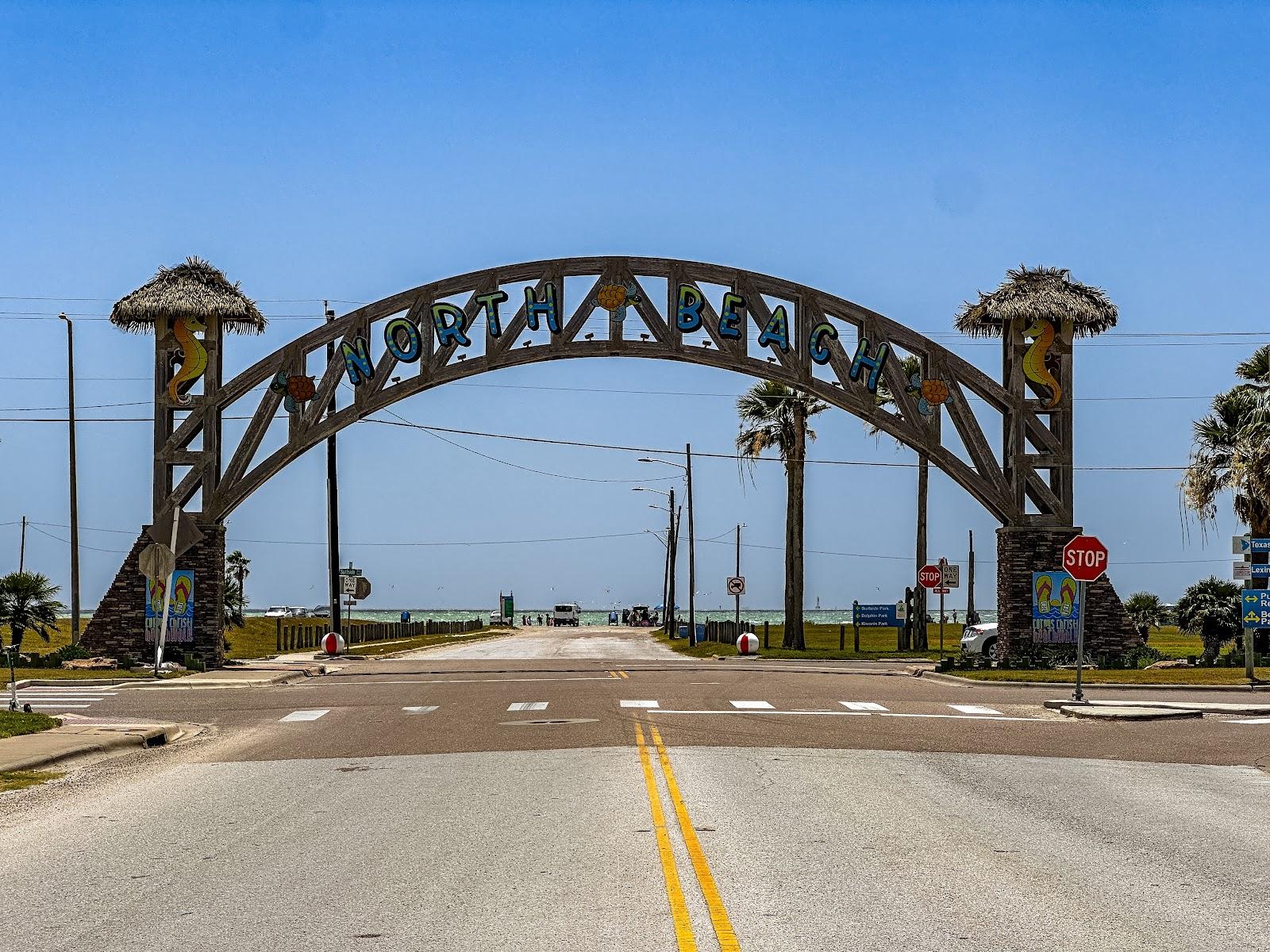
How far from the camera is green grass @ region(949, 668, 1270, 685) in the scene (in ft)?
111

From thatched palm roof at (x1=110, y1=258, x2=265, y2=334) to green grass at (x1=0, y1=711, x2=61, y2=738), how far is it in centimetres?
1866

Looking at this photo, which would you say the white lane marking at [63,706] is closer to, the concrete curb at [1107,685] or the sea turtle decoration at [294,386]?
the sea turtle decoration at [294,386]

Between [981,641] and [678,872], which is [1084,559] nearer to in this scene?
[981,641]

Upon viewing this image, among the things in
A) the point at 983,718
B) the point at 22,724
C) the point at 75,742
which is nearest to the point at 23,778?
the point at 75,742

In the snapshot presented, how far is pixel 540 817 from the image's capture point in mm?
12859

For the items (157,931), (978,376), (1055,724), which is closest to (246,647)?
(978,376)

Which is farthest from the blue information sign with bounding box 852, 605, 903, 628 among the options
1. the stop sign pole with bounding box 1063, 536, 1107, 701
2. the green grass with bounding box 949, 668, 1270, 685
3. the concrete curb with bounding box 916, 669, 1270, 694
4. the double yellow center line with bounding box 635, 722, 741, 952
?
the double yellow center line with bounding box 635, 722, 741, 952

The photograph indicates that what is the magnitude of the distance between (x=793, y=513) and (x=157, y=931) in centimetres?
5201

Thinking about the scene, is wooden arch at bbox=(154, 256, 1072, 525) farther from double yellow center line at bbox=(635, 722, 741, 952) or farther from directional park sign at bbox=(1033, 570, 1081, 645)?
double yellow center line at bbox=(635, 722, 741, 952)

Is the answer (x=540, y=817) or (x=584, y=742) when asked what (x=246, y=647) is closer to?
(x=584, y=742)

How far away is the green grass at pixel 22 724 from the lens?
20.6 metres

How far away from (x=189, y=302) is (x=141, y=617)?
8.23 meters

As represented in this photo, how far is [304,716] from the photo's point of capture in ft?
81.1

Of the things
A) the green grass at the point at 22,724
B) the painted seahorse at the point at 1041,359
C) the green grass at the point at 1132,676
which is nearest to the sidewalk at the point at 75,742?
the green grass at the point at 22,724
